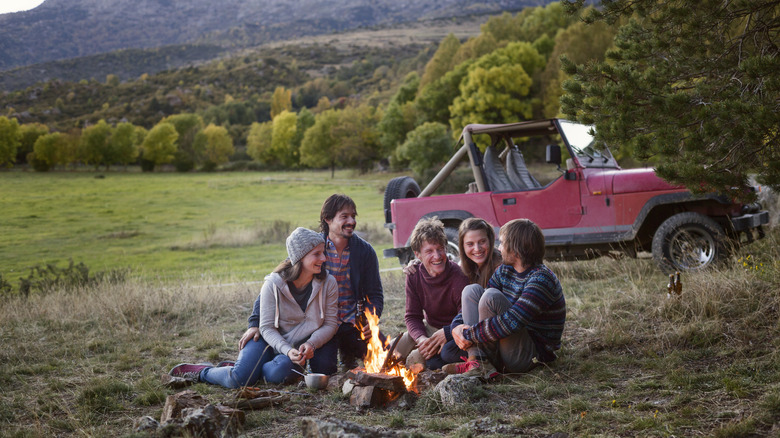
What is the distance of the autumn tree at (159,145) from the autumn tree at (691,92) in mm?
39816

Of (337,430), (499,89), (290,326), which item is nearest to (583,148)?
(290,326)

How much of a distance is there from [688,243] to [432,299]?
4.23m

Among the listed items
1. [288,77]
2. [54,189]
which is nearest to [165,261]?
[54,189]

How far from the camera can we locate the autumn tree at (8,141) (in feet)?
56.2

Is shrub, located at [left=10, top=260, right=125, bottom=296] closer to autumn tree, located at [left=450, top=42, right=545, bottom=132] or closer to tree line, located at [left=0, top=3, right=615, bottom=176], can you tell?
tree line, located at [left=0, top=3, right=615, bottom=176]

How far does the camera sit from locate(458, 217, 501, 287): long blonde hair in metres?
4.53

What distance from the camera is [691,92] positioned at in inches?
190

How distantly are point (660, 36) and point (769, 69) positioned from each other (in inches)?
50.0

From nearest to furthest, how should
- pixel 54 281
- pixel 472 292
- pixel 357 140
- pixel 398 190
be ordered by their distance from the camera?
pixel 472 292
pixel 398 190
pixel 54 281
pixel 357 140

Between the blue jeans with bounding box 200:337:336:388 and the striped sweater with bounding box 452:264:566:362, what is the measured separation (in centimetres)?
134

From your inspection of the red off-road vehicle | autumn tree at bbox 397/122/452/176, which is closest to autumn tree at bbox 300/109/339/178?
autumn tree at bbox 397/122/452/176

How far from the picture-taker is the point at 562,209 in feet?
27.0

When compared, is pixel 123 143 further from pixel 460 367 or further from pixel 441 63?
pixel 441 63

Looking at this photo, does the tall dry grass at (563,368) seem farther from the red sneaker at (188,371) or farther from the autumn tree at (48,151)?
the autumn tree at (48,151)
